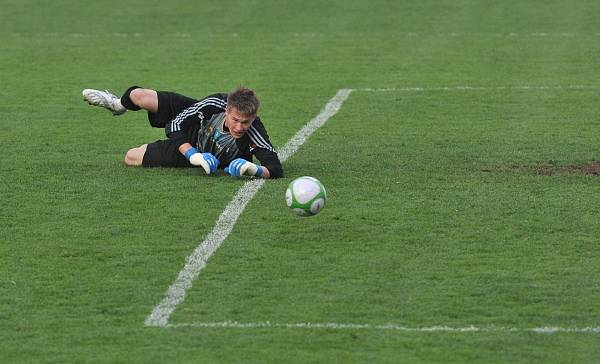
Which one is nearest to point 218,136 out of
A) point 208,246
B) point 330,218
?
point 330,218

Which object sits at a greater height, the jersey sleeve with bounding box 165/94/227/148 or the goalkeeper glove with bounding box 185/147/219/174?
the jersey sleeve with bounding box 165/94/227/148

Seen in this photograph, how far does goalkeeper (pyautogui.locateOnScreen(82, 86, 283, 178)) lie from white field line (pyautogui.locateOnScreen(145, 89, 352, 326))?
0.90 ft

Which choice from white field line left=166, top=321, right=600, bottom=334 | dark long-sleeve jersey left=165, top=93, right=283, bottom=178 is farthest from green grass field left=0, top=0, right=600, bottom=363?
dark long-sleeve jersey left=165, top=93, right=283, bottom=178

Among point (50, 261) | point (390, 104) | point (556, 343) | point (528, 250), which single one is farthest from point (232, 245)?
point (390, 104)

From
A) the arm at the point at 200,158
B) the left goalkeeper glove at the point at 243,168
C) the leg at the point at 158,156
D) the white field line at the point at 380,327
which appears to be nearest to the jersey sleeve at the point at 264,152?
the left goalkeeper glove at the point at 243,168

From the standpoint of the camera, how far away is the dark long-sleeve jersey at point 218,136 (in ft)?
40.3

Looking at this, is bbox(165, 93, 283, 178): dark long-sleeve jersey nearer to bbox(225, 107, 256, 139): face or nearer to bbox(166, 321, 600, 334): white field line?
bbox(225, 107, 256, 139): face

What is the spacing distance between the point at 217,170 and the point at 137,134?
106 inches

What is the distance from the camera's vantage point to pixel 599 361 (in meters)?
7.41

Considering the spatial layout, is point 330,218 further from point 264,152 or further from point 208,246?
point 264,152

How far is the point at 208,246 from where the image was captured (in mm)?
9969

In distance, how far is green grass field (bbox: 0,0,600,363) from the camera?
26.0ft

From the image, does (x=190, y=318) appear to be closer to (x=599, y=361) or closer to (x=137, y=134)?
(x=599, y=361)

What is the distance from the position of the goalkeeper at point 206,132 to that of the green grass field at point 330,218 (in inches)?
7.4
